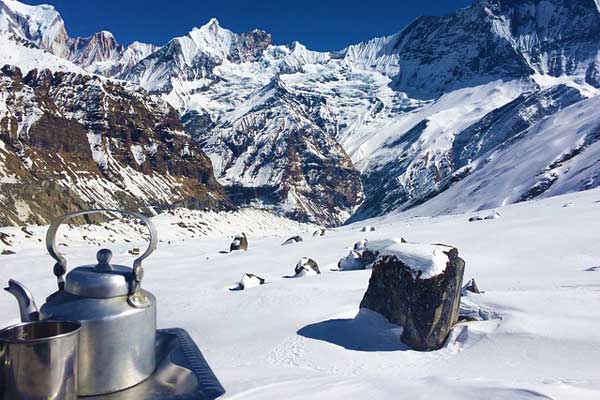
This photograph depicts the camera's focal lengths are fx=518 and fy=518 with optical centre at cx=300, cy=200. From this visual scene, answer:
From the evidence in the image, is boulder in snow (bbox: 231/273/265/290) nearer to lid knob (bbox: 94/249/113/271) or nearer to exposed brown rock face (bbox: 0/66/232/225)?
lid knob (bbox: 94/249/113/271)

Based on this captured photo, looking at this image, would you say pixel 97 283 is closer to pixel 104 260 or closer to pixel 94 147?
pixel 104 260

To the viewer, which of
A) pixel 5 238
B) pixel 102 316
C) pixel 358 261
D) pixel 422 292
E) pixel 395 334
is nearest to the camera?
pixel 102 316

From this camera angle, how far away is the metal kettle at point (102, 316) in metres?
2.84

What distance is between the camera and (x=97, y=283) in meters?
2.91

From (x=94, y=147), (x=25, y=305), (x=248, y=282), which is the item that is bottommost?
(x=248, y=282)

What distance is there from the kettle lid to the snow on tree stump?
3768 millimetres

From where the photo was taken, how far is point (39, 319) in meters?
2.88

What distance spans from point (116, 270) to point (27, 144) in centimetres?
13171

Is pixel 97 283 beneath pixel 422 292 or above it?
above

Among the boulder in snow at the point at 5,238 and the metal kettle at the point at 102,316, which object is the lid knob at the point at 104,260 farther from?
the boulder in snow at the point at 5,238

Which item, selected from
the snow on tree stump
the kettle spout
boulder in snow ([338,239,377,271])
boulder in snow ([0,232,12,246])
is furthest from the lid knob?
boulder in snow ([0,232,12,246])

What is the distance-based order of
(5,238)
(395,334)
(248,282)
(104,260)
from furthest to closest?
(5,238) → (248,282) → (395,334) → (104,260)

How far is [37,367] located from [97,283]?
554mm

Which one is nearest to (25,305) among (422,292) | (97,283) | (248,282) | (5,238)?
(97,283)
